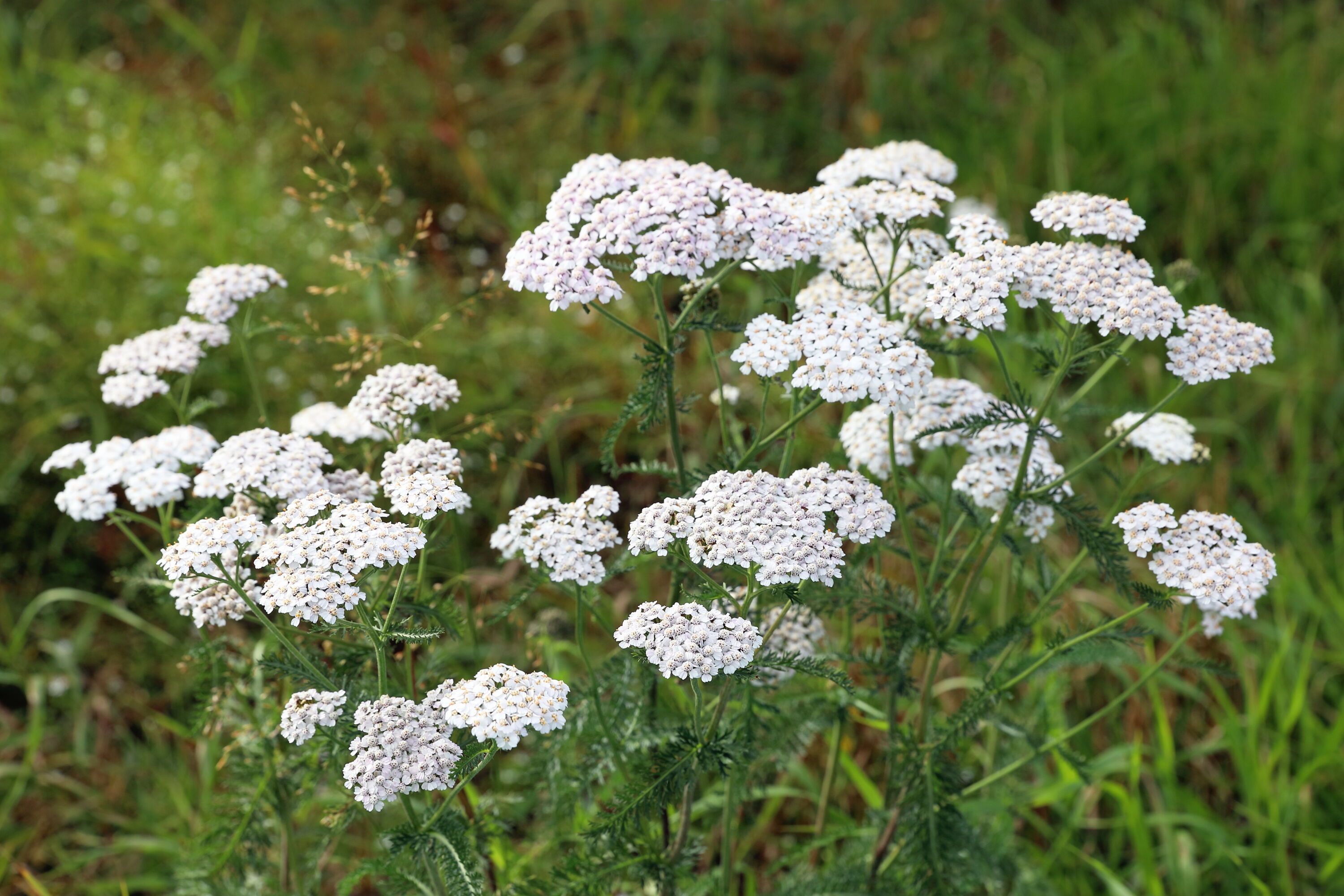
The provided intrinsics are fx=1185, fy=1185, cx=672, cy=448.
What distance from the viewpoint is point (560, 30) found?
7.97 meters

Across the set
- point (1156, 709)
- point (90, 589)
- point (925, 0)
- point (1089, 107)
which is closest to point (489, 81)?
point (925, 0)

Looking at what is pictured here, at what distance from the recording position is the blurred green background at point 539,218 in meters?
4.12

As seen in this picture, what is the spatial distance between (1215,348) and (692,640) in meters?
1.25

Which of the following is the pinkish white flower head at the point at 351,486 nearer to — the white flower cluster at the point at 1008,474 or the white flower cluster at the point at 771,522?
the white flower cluster at the point at 771,522

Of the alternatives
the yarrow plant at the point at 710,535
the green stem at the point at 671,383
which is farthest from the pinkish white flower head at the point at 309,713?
the green stem at the point at 671,383

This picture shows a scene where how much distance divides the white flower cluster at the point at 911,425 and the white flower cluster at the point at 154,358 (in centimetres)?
155

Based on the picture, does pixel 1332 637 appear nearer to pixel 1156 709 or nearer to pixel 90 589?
pixel 1156 709

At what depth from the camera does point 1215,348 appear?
7.97 feet

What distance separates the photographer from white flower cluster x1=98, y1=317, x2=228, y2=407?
2.78m

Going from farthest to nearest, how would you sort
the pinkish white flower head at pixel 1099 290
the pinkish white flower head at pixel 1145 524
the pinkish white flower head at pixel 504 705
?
the pinkish white flower head at pixel 1145 524 < the pinkish white flower head at pixel 1099 290 < the pinkish white flower head at pixel 504 705

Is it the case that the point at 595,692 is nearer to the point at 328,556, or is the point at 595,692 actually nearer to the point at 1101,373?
the point at 328,556

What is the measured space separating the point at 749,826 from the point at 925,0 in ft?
19.6

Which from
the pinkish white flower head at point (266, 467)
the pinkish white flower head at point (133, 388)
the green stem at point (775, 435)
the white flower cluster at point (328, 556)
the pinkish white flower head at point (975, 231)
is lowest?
the white flower cluster at point (328, 556)

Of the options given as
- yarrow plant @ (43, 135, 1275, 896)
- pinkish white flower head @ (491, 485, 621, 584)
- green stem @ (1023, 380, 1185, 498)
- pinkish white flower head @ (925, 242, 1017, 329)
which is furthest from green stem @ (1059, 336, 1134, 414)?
pinkish white flower head @ (491, 485, 621, 584)
